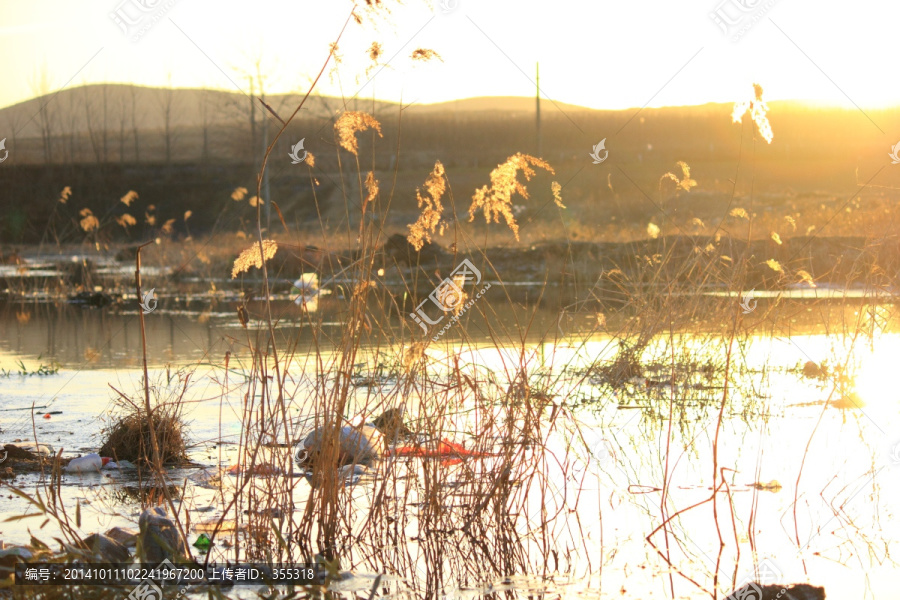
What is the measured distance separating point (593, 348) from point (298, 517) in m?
4.95

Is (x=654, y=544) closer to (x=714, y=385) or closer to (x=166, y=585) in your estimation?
(x=166, y=585)

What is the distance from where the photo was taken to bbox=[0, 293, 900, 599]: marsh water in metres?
3.05

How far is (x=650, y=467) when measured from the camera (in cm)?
426

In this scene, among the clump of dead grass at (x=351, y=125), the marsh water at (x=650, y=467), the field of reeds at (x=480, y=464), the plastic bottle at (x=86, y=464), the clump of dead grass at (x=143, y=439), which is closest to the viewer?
the clump of dead grass at (x=351, y=125)

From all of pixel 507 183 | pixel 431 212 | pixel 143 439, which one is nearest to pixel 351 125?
pixel 431 212

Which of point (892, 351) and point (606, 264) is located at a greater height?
point (606, 264)

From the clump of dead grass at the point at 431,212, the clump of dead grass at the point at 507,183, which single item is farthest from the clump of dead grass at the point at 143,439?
the clump of dead grass at the point at 507,183

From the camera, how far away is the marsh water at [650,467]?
10.0ft

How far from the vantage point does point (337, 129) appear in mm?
2785

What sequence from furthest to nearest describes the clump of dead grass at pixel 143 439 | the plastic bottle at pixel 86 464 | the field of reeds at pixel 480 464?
1. the clump of dead grass at pixel 143 439
2. the plastic bottle at pixel 86 464
3. the field of reeds at pixel 480 464

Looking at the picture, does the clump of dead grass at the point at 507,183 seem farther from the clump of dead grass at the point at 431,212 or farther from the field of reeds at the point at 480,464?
the clump of dead grass at the point at 431,212

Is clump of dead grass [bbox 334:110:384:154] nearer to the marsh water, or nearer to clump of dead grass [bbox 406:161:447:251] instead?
clump of dead grass [bbox 406:161:447:251]

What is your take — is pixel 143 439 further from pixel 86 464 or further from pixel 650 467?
pixel 650 467

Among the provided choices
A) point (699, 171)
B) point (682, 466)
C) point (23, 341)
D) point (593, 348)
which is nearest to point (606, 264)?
point (593, 348)
